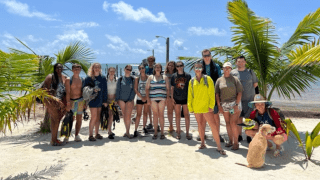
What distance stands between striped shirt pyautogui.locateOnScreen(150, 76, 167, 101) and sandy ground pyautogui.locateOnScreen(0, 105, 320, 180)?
1.01 m

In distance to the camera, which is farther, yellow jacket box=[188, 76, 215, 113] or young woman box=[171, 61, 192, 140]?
young woman box=[171, 61, 192, 140]

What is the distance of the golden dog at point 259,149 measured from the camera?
398 cm

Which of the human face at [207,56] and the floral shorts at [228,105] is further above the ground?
the human face at [207,56]

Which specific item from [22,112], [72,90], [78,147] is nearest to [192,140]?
[78,147]

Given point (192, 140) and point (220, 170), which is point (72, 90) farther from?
point (220, 170)

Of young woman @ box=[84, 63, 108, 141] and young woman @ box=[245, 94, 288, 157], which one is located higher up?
young woman @ box=[84, 63, 108, 141]

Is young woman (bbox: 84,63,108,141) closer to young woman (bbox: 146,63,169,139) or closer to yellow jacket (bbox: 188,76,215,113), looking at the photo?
young woman (bbox: 146,63,169,139)

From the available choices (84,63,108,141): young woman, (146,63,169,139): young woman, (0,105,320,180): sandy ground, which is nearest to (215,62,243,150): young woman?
(0,105,320,180): sandy ground

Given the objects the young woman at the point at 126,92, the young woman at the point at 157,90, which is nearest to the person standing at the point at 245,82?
the young woman at the point at 157,90

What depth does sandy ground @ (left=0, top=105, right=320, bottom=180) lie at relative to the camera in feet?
12.4

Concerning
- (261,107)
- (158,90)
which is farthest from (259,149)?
(158,90)

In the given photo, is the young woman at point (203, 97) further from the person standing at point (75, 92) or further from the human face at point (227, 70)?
the person standing at point (75, 92)

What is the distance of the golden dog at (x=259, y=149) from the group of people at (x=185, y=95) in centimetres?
35

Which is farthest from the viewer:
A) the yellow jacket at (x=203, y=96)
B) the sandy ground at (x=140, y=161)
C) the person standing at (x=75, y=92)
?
the person standing at (x=75, y=92)
